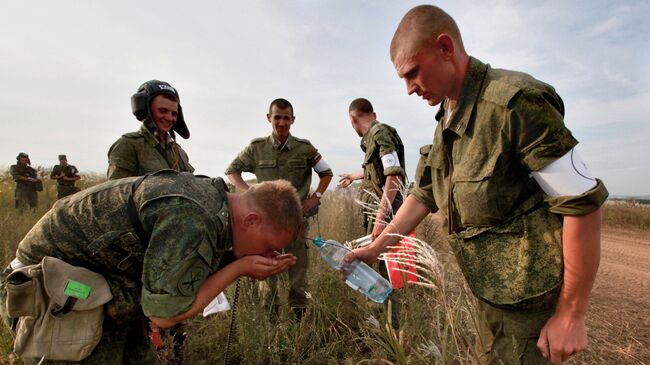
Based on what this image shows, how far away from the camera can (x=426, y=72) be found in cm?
160

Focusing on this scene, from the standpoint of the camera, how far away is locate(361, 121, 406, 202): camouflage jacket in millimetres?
3857

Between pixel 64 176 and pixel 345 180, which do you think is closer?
pixel 345 180

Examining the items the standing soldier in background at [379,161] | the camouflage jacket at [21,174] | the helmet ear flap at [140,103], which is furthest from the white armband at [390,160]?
the camouflage jacket at [21,174]

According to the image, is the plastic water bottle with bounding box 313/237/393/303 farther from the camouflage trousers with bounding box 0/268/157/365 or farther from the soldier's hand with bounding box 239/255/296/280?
the camouflage trousers with bounding box 0/268/157/365

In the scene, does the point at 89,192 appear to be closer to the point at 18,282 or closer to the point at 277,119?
the point at 18,282

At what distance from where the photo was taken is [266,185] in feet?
5.87

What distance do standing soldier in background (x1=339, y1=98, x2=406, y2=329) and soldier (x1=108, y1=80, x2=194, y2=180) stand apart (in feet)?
6.35

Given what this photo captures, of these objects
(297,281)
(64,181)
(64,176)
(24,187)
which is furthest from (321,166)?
(24,187)

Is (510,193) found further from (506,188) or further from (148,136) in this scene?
(148,136)

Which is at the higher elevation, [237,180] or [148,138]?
[148,138]

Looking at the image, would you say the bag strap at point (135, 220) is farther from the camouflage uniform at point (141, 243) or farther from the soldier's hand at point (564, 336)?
the soldier's hand at point (564, 336)

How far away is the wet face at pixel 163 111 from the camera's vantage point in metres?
3.26

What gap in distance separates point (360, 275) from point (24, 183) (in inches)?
439

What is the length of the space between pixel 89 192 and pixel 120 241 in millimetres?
329
